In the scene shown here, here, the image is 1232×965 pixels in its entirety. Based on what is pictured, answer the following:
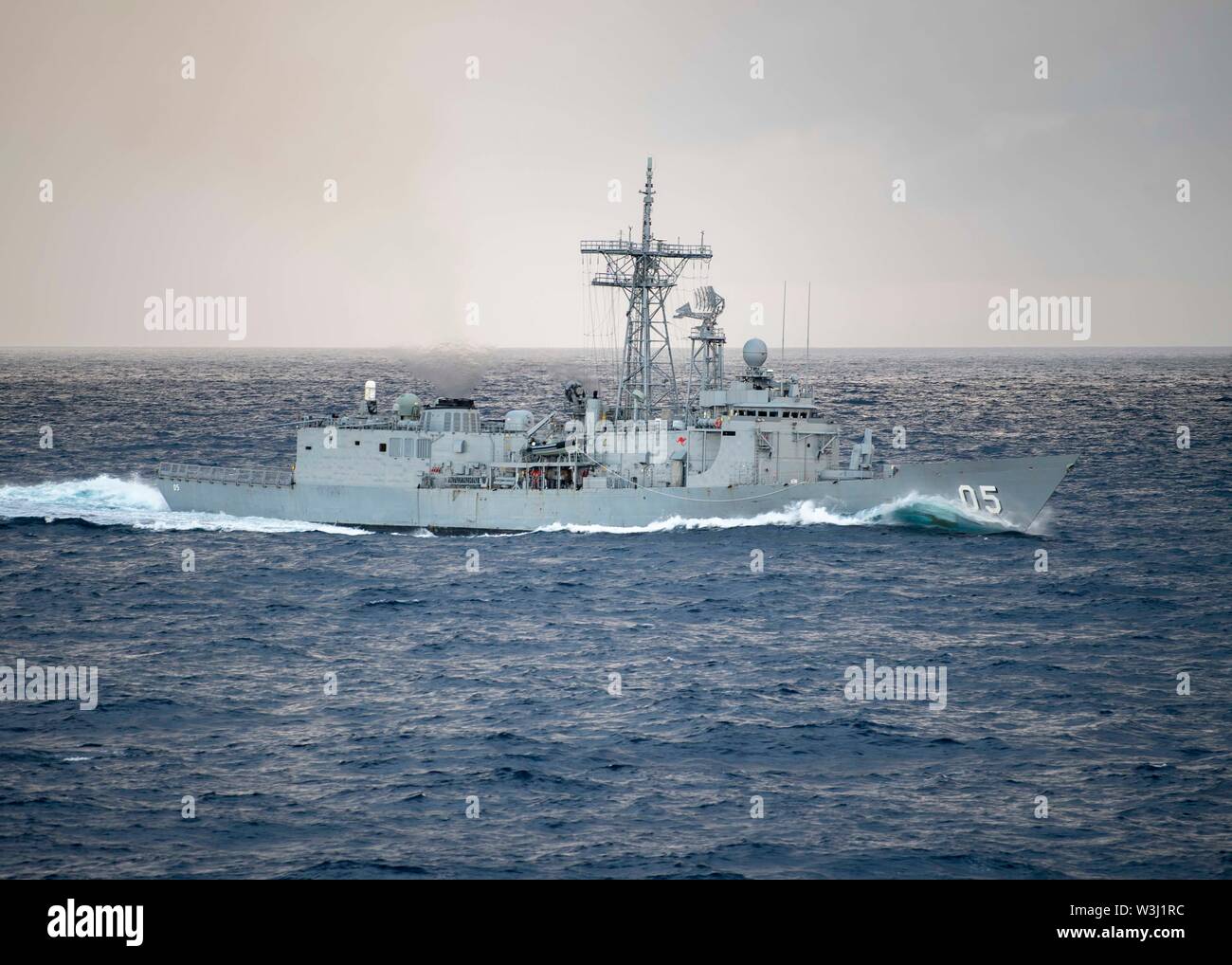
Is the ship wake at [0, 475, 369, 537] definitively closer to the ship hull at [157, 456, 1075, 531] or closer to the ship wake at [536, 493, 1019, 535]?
the ship hull at [157, 456, 1075, 531]

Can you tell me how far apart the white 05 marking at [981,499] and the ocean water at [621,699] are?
1034 mm

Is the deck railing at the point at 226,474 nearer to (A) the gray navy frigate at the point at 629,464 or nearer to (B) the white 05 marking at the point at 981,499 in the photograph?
A: (A) the gray navy frigate at the point at 629,464

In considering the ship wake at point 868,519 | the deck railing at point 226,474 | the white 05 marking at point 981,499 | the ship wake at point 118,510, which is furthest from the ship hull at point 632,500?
the ship wake at point 118,510

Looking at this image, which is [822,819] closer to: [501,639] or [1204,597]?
[501,639]

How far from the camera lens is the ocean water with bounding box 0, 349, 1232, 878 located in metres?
19.9

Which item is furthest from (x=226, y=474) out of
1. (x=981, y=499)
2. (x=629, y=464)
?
(x=981, y=499)

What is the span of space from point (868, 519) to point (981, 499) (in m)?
4.35

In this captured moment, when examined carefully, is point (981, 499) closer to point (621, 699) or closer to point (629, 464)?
point (629, 464)

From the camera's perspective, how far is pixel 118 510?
53500mm

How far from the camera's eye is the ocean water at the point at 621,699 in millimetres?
A: 19870

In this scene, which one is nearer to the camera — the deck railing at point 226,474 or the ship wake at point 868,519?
the ship wake at point 868,519

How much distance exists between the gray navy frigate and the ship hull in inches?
2.1

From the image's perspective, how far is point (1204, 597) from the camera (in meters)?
37.3
